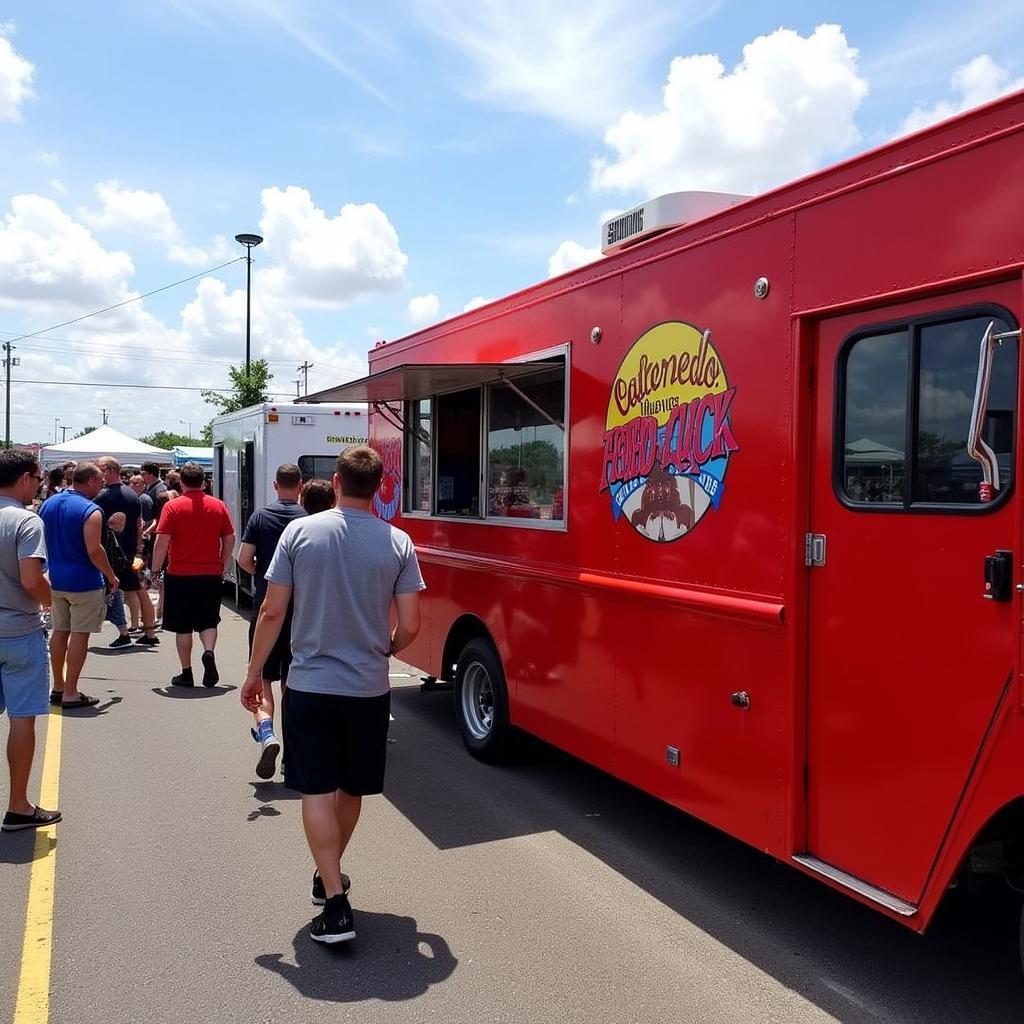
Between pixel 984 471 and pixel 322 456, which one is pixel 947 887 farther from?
pixel 322 456

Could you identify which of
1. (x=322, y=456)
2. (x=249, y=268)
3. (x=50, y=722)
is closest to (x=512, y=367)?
(x=50, y=722)

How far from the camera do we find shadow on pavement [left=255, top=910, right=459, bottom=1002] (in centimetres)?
330

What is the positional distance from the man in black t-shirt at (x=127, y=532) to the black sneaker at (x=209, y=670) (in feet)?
7.40

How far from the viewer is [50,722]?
689cm

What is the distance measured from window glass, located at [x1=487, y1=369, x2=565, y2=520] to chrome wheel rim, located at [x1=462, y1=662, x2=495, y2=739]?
1.10m

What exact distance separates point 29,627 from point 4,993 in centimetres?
197

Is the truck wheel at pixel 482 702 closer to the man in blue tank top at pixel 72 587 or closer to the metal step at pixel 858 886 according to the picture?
the metal step at pixel 858 886

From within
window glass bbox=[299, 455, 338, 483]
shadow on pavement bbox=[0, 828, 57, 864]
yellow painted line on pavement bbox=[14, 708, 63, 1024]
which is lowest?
yellow painted line on pavement bbox=[14, 708, 63, 1024]

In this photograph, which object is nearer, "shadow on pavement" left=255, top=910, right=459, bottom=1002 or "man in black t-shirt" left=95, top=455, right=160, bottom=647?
"shadow on pavement" left=255, top=910, right=459, bottom=1002

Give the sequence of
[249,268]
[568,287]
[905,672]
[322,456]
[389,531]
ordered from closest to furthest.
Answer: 1. [905,672]
2. [389,531]
3. [568,287]
4. [322,456]
5. [249,268]

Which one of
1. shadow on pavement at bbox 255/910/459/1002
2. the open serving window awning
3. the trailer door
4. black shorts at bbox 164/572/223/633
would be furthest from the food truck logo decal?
black shorts at bbox 164/572/223/633

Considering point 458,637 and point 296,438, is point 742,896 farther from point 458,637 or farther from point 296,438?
point 296,438

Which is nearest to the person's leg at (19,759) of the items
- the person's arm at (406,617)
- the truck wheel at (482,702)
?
the person's arm at (406,617)

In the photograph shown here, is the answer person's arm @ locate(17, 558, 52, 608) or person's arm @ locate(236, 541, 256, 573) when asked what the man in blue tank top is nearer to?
person's arm @ locate(236, 541, 256, 573)
